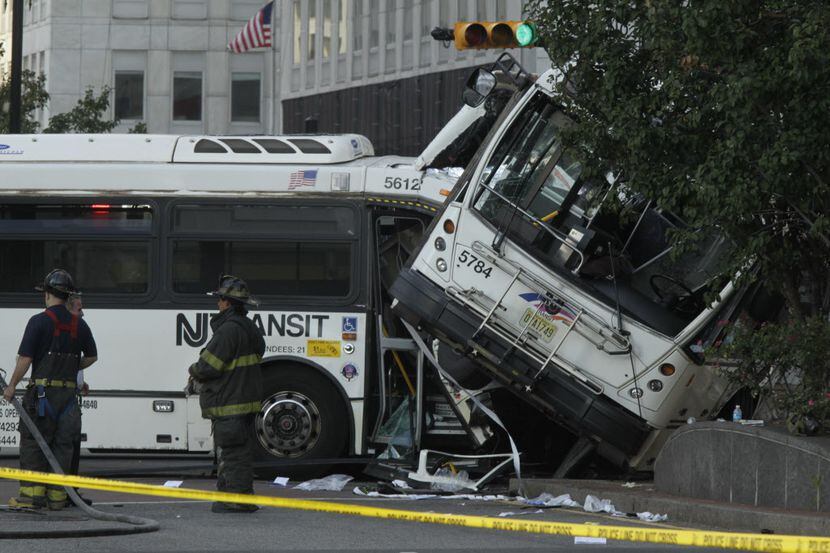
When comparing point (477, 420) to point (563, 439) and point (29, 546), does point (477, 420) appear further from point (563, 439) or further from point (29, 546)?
point (29, 546)

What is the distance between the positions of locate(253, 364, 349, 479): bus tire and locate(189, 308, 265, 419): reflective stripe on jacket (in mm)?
2692

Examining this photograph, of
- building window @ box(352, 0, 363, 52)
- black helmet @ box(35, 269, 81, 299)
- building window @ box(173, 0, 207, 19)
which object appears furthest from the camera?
building window @ box(173, 0, 207, 19)

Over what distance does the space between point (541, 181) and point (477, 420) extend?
85.2 inches

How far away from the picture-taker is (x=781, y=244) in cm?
1289

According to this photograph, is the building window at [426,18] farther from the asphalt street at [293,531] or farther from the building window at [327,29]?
the asphalt street at [293,531]

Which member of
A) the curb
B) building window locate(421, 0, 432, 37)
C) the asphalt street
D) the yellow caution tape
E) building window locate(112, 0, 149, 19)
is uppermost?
building window locate(112, 0, 149, 19)

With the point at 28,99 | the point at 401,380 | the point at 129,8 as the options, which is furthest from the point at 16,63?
the point at 129,8

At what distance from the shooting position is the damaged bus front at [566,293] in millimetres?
14008

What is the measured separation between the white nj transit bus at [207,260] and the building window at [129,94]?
42157 mm

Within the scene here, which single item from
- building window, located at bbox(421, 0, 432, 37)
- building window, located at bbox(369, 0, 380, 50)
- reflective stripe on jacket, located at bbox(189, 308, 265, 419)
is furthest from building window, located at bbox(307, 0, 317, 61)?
reflective stripe on jacket, located at bbox(189, 308, 265, 419)

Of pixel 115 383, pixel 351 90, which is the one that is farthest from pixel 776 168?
pixel 351 90

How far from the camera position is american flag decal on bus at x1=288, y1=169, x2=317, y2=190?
1620 cm

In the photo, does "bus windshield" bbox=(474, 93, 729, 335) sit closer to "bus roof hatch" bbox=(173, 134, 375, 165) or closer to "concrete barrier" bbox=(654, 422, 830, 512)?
"concrete barrier" bbox=(654, 422, 830, 512)

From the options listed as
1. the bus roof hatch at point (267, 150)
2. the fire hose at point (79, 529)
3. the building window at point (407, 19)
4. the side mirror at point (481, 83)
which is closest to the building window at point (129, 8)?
the building window at point (407, 19)
